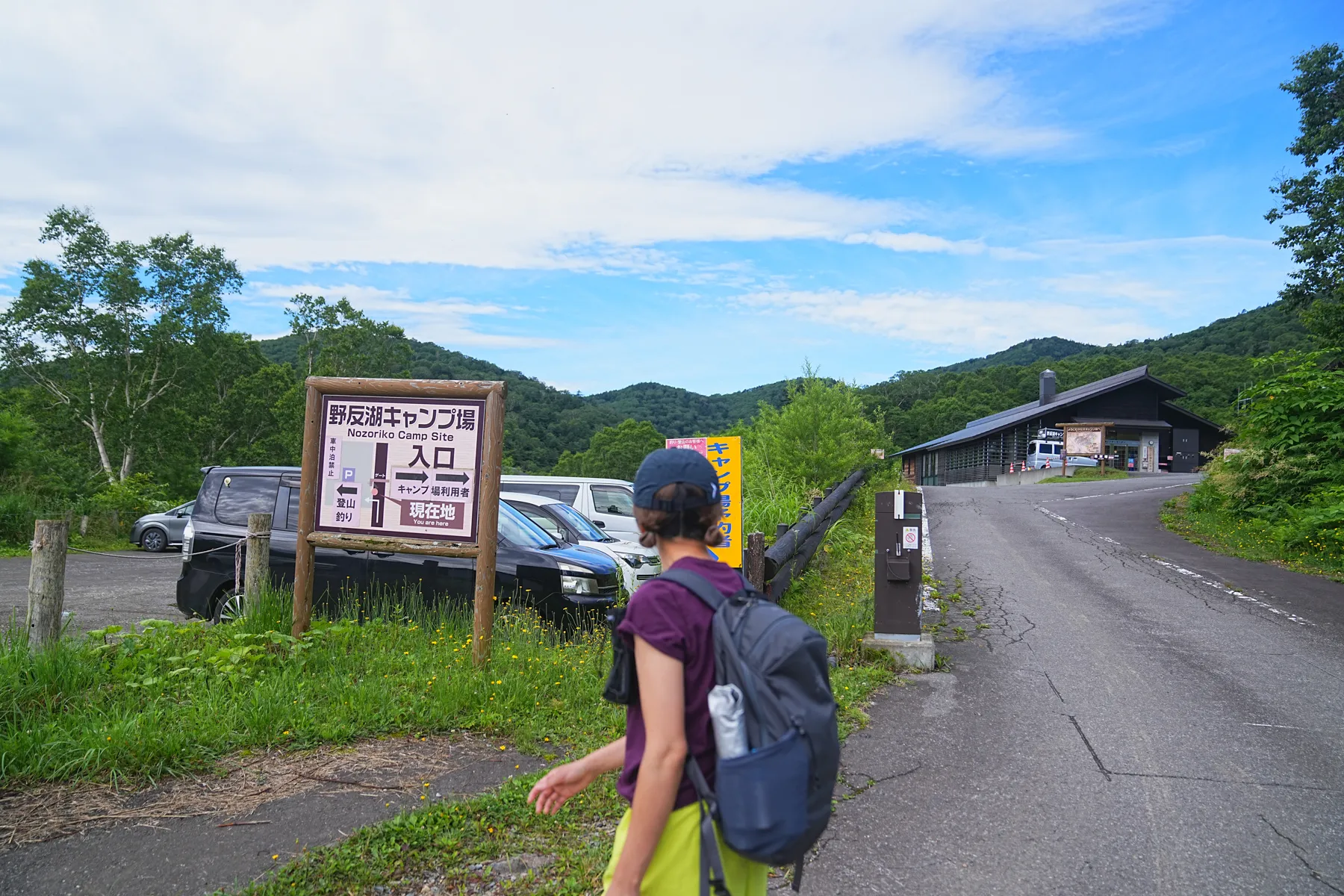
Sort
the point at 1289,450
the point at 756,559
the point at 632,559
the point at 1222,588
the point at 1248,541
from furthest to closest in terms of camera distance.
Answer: the point at 1289,450, the point at 1248,541, the point at 1222,588, the point at 632,559, the point at 756,559

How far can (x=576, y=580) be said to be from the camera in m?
7.46

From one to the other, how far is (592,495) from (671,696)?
12.4 metres

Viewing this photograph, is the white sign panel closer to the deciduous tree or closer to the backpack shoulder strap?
the backpack shoulder strap

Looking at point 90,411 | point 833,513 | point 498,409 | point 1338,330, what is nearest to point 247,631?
point 498,409

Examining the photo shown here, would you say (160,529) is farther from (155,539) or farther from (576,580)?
(576,580)

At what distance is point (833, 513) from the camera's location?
43.8ft

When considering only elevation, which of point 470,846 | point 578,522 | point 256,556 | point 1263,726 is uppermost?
point 578,522

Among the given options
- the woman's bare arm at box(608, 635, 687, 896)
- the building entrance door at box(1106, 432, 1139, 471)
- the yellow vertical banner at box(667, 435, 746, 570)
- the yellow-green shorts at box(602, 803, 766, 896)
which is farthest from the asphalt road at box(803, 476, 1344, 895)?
the building entrance door at box(1106, 432, 1139, 471)

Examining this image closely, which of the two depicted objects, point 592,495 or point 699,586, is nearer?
point 699,586

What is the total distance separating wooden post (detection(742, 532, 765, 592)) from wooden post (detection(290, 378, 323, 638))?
3.31m

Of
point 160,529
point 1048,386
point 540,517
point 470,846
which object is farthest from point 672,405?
point 470,846

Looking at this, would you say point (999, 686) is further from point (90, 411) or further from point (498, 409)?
point (90, 411)

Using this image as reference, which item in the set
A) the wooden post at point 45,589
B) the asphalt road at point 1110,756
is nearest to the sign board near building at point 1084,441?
the asphalt road at point 1110,756

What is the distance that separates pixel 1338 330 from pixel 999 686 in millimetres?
16122
